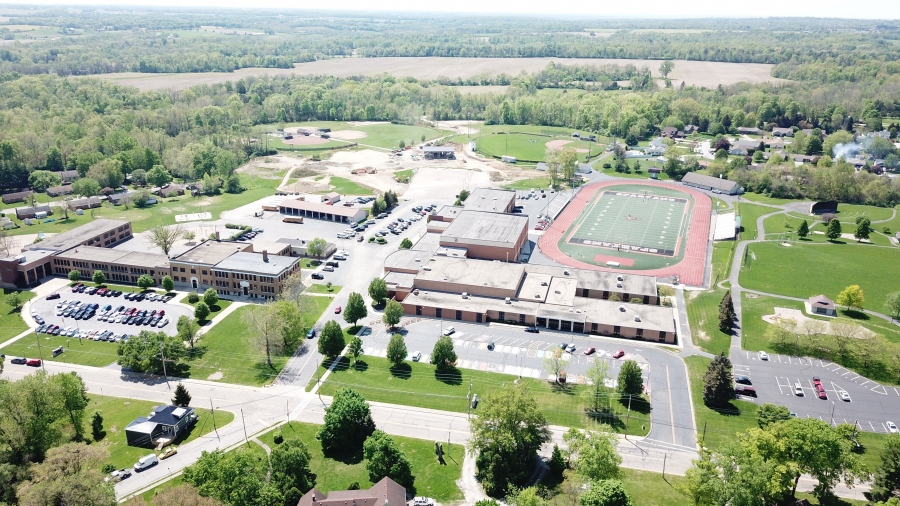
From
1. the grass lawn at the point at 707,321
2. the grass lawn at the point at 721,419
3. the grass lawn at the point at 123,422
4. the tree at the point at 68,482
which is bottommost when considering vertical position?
the grass lawn at the point at 123,422

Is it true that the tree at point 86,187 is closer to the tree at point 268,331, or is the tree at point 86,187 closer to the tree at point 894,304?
the tree at point 268,331

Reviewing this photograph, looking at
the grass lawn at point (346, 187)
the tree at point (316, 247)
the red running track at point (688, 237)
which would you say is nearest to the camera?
the red running track at point (688, 237)

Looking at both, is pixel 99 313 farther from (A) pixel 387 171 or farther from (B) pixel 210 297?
(A) pixel 387 171

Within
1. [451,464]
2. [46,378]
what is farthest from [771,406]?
[46,378]

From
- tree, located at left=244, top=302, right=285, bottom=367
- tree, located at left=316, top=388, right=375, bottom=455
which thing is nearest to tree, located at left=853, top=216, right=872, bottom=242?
tree, located at left=316, top=388, right=375, bottom=455

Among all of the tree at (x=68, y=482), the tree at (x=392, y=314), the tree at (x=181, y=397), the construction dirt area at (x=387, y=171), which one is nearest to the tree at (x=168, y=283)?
the tree at (x=181, y=397)

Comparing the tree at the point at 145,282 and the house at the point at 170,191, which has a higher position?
the house at the point at 170,191
